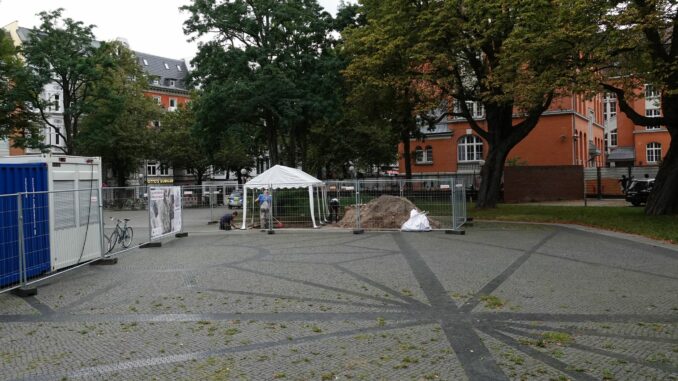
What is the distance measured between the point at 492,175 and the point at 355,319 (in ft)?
73.6

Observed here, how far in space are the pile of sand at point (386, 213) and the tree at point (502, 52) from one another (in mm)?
5912

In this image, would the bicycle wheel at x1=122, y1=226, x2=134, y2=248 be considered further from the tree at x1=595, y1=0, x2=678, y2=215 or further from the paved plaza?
the tree at x1=595, y1=0, x2=678, y2=215

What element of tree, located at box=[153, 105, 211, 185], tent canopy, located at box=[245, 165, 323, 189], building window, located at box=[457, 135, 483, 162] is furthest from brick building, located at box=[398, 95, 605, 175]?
tent canopy, located at box=[245, 165, 323, 189]

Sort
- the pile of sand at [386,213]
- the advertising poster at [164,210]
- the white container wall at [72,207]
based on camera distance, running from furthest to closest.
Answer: the pile of sand at [386,213] < the advertising poster at [164,210] < the white container wall at [72,207]

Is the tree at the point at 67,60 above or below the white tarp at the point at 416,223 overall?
above

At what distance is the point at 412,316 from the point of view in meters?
6.86

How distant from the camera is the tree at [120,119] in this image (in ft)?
130

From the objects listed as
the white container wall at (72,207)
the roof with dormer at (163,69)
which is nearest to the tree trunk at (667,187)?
the white container wall at (72,207)

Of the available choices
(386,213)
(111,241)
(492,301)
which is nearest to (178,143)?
(386,213)

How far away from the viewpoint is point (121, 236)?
14.5 meters

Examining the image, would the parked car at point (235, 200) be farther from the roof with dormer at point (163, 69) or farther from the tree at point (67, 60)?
the roof with dormer at point (163, 69)

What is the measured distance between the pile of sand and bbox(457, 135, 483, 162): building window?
35.4 meters

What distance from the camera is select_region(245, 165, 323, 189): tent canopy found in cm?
2058

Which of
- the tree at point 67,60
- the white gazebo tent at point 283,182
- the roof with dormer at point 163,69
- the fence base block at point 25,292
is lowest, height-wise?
the fence base block at point 25,292
